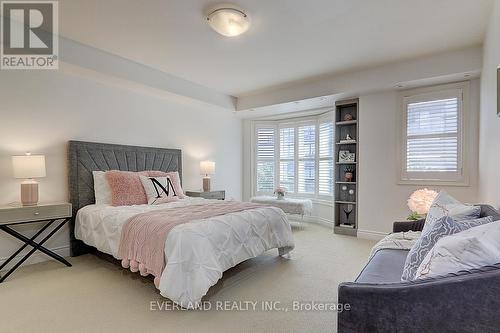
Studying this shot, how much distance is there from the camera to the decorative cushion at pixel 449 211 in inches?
74.1

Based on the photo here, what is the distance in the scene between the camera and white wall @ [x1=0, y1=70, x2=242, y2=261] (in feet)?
10.5

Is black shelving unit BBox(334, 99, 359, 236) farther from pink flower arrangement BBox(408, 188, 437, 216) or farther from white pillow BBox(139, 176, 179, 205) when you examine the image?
white pillow BBox(139, 176, 179, 205)

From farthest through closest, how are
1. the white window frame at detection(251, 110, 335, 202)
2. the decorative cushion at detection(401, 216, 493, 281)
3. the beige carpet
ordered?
the white window frame at detection(251, 110, 335, 202) < the beige carpet < the decorative cushion at detection(401, 216, 493, 281)

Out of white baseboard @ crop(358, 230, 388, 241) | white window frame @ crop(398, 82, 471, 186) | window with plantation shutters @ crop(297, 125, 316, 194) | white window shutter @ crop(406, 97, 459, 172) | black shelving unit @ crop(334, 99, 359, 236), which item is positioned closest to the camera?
white window frame @ crop(398, 82, 471, 186)

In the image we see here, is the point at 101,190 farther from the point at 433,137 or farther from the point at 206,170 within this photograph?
the point at 433,137

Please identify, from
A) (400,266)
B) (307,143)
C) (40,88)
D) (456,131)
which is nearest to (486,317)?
(400,266)

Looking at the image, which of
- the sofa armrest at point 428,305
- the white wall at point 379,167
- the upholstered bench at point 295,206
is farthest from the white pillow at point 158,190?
the white wall at point 379,167

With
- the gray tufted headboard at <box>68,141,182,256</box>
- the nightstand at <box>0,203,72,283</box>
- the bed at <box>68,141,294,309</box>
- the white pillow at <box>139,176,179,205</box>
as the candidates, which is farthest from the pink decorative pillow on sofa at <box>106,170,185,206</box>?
the nightstand at <box>0,203,72,283</box>

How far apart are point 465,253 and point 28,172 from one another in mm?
3851

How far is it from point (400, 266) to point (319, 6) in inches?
93.7

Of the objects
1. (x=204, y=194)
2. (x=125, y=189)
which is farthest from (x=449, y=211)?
(x=204, y=194)

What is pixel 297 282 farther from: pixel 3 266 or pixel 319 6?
pixel 3 266

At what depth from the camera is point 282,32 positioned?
3.10 meters

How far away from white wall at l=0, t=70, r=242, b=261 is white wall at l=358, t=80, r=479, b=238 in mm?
2983
